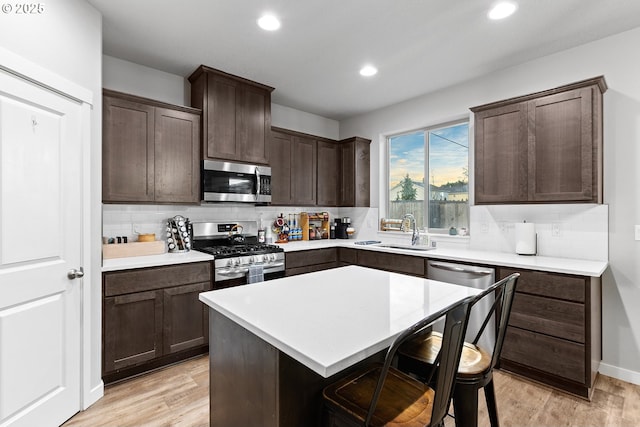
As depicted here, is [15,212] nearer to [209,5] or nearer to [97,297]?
[97,297]

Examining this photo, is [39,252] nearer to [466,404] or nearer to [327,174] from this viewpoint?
[466,404]

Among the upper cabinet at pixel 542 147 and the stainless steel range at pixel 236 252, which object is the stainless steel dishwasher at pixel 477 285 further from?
the stainless steel range at pixel 236 252

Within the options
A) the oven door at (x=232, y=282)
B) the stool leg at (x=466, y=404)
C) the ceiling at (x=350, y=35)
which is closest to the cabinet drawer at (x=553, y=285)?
the stool leg at (x=466, y=404)

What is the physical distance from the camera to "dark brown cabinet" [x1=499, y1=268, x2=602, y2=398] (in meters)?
2.28

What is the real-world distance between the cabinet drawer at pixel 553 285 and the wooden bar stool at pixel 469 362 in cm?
124

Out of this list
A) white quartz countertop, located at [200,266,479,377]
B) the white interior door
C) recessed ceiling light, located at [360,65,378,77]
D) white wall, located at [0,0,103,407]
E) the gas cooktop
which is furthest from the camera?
recessed ceiling light, located at [360,65,378,77]

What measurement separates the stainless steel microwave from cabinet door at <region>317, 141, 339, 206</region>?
3.16 ft

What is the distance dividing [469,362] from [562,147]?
2120mm

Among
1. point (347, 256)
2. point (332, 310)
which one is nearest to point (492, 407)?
point (332, 310)

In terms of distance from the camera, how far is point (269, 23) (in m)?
2.46

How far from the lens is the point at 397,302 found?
1466mm

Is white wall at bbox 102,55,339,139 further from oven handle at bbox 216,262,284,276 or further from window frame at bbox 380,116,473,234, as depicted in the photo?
window frame at bbox 380,116,473,234

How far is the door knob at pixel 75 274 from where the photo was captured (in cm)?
209

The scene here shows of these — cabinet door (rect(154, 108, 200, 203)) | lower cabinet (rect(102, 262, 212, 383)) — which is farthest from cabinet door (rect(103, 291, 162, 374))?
cabinet door (rect(154, 108, 200, 203))
